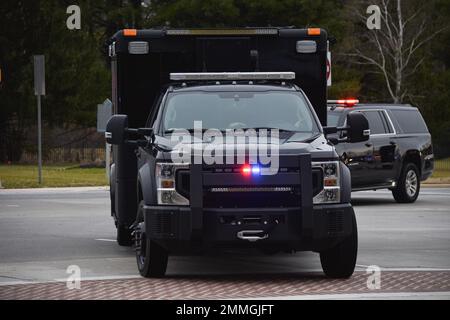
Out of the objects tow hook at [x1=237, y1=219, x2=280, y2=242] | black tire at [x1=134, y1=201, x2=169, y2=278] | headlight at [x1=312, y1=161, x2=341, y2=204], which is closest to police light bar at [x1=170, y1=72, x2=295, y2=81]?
black tire at [x1=134, y1=201, x2=169, y2=278]

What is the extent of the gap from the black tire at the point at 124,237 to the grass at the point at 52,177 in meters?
14.3

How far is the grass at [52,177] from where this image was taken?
1203 inches

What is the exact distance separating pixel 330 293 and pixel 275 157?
1432 millimetres

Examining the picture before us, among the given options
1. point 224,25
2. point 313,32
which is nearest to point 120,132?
point 313,32

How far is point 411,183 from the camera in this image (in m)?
24.2

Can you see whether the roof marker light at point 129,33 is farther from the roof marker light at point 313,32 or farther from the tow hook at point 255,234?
the tow hook at point 255,234

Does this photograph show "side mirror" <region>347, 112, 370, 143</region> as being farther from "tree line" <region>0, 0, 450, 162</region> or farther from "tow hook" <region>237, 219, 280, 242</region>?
"tree line" <region>0, 0, 450, 162</region>

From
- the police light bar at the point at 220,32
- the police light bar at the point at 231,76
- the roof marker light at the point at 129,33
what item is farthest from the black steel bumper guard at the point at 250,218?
the roof marker light at the point at 129,33

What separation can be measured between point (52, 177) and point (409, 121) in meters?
12.5

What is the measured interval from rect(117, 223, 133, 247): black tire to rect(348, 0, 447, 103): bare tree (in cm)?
3080

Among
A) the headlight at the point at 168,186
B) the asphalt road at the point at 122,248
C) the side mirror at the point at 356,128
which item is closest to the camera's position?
the headlight at the point at 168,186

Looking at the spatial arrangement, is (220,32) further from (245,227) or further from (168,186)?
(245,227)

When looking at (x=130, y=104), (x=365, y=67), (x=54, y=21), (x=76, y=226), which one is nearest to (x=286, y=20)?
(x=365, y=67)

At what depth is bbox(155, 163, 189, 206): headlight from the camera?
11727 millimetres
